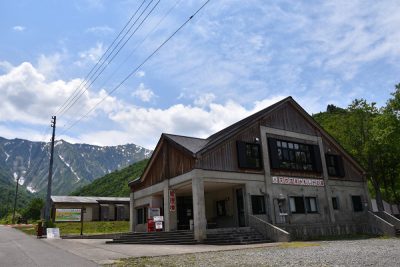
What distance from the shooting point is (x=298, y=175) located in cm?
2694

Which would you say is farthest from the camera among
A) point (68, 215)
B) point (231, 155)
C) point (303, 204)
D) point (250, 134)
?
point (68, 215)

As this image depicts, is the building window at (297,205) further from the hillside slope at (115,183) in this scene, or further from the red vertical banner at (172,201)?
the hillside slope at (115,183)

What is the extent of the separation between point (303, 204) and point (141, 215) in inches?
554

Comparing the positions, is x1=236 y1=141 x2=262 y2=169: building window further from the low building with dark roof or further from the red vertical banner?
the low building with dark roof

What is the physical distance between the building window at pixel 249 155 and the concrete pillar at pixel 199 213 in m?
3.70

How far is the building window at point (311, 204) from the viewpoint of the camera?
26859 mm

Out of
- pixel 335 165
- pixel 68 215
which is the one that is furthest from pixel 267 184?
pixel 68 215

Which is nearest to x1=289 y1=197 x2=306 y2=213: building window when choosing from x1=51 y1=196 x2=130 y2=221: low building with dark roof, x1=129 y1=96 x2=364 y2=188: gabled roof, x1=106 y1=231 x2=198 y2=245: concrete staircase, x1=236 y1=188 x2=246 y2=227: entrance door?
x1=236 y1=188 x2=246 y2=227: entrance door

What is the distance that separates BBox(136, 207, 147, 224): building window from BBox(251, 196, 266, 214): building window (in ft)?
35.7

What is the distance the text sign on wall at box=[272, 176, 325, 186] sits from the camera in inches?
997

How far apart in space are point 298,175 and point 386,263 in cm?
1730

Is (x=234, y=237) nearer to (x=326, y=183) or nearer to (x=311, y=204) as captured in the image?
(x=311, y=204)

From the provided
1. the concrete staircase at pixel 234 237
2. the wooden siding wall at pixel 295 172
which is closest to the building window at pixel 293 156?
the wooden siding wall at pixel 295 172

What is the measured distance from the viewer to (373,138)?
109 feet
